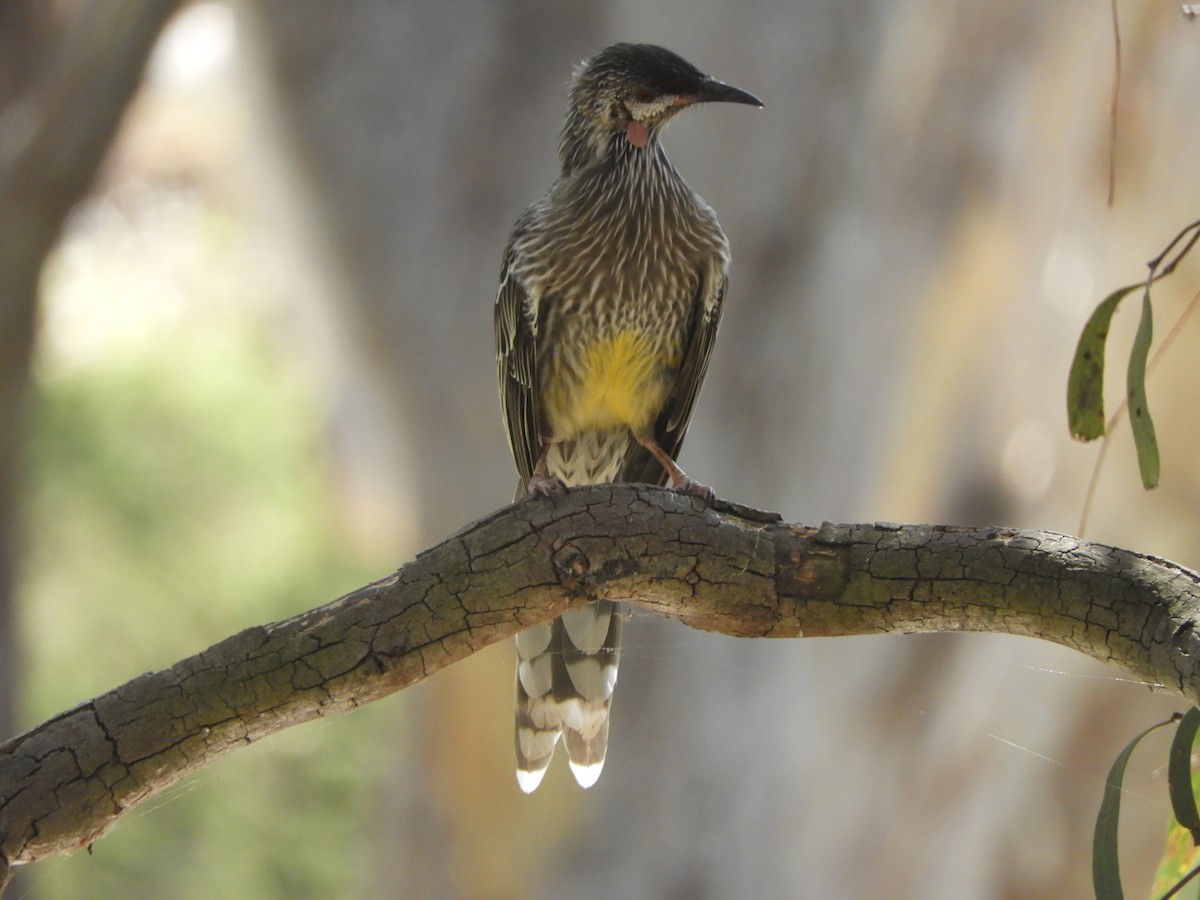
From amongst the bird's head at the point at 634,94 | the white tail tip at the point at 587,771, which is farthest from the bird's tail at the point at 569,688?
the bird's head at the point at 634,94

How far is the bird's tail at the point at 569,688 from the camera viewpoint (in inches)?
112

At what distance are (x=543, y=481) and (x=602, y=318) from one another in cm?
56

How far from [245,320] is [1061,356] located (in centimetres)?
558

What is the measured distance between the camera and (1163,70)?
4.52 metres

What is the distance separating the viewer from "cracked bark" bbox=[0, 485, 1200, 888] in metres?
1.84

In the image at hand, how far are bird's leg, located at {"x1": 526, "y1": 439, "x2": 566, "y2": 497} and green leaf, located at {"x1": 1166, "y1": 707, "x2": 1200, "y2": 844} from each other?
1.01m

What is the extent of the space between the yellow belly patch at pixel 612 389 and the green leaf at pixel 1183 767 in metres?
1.54

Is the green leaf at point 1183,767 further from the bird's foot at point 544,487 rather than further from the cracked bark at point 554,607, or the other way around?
the bird's foot at point 544,487

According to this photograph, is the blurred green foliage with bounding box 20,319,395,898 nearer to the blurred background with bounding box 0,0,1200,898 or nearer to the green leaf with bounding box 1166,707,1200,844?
the blurred background with bounding box 0,0,1200,898

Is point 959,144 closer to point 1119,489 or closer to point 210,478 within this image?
point 1119,489

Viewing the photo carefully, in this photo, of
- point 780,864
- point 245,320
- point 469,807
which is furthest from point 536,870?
point 245,320

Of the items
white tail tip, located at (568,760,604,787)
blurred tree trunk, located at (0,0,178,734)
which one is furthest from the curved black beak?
blurred tree trunk, located at (0,0,178,734)

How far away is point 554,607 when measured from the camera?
2074 millimetres

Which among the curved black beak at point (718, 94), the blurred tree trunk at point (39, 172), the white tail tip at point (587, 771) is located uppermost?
the blurred tree trunk at point (39, 172)
